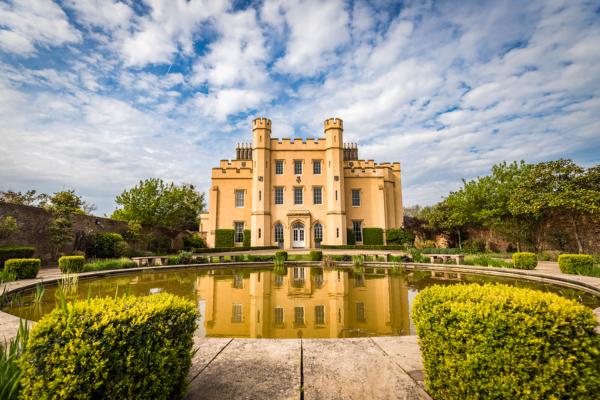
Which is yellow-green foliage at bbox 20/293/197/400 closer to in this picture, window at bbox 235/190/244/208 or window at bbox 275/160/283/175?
window at bbox 275/160/283/175

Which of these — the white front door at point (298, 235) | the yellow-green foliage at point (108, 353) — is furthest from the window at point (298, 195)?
the yellow-green foliage at point (108, 353)

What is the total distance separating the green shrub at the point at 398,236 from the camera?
24.2 metres

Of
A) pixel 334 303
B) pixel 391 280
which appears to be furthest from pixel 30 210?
pixel 391 280

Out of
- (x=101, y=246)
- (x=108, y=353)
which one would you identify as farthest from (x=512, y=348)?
(x=101, y=246)

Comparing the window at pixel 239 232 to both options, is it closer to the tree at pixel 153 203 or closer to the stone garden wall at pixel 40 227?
the tree at pixel 153 203

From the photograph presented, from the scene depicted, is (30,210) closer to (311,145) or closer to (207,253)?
(207,253)

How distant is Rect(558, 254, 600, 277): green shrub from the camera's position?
28.2ft

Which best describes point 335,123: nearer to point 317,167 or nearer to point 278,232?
point 317,167

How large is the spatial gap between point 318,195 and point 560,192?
16393 millimetres

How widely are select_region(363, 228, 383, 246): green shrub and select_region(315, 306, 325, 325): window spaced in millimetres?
20121

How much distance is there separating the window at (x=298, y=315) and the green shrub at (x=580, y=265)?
913cm

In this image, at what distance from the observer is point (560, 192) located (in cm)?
1512

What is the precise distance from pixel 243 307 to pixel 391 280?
528 centimetres

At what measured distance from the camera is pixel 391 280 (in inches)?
355
